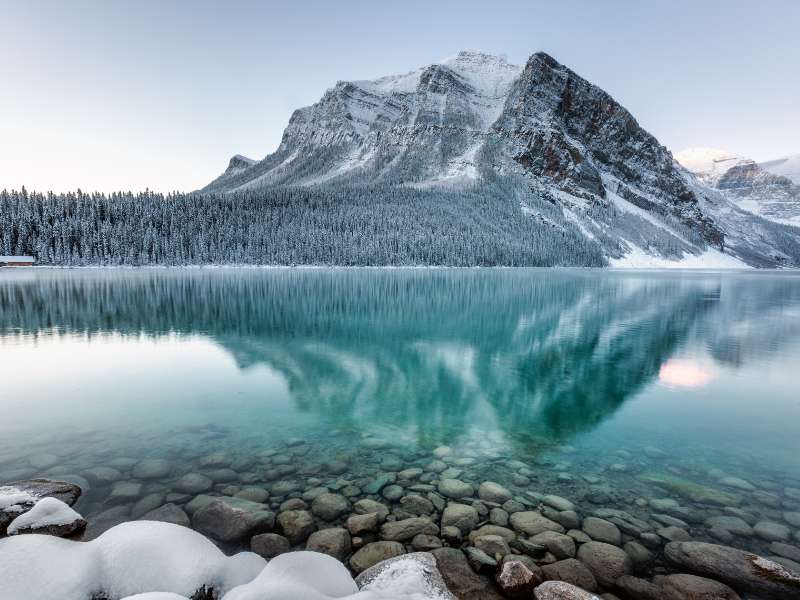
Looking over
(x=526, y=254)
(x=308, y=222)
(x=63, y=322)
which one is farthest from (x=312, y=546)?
(x=526, y=254)

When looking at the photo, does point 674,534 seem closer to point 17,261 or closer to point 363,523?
point 363,523

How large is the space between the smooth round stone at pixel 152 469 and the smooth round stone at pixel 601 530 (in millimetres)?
8607

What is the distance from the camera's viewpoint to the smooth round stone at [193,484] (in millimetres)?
8680

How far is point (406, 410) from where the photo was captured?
1421 centimetres

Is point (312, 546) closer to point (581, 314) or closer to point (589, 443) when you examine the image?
point (589, 443)

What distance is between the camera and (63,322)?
102 ft

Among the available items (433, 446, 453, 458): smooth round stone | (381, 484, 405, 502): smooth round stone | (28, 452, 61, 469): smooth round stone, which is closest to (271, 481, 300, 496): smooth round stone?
(381, 484, 405, 502): smooth round stone

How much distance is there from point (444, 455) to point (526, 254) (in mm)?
194729

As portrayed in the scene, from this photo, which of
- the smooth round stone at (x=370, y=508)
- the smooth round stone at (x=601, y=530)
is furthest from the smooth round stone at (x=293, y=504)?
the smooth round stone at (x=601, y=530)

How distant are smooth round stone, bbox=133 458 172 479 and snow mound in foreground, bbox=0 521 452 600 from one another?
3.42 m

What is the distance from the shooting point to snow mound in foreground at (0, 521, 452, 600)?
4875 millimetres

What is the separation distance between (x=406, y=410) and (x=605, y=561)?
815 centimetres

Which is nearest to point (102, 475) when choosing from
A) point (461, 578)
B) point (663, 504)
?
point (461, 578)

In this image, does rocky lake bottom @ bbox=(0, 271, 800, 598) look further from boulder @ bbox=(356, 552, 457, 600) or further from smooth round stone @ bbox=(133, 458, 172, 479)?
boulder @ bbox=(356, 552, 457, 600)
